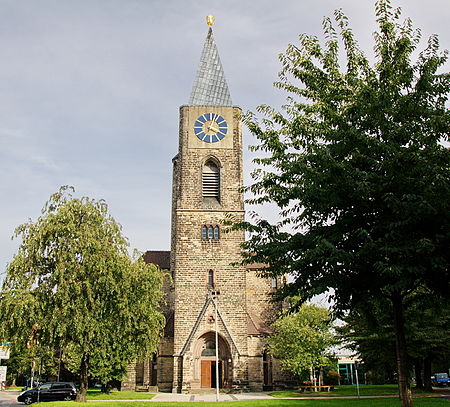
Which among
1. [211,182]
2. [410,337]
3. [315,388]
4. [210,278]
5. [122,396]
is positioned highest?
[211,182]

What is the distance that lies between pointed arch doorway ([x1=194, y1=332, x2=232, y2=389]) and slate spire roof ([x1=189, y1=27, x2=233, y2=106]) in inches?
740

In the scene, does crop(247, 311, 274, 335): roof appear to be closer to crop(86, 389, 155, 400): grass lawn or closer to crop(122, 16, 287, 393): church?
crop(122, 16, 287, 393): church

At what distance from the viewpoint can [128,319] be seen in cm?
2069

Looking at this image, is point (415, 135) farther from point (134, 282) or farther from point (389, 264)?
point (134, 282)

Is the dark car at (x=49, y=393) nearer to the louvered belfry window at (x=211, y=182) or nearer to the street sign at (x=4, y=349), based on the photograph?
the street sign at (x=4, y=349)

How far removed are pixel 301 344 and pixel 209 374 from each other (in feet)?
22.1

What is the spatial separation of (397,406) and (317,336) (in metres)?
15.6

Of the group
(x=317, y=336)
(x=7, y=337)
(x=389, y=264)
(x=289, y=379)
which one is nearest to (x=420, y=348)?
(x=317, y=336)

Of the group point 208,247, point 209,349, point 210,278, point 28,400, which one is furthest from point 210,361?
point 28,400

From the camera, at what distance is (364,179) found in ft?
35.2

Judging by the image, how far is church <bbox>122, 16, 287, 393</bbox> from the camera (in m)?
33.8

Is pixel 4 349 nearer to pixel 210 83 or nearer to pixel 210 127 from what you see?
pixel 210 127

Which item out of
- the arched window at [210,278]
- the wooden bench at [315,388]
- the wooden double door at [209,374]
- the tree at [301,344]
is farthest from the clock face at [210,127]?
the wooden bench at [315,388]

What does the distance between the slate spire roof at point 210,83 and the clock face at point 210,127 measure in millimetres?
1474
